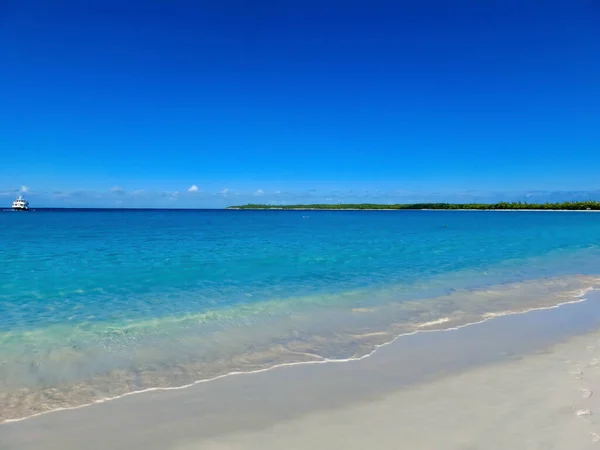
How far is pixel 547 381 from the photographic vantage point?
4988 millimetres

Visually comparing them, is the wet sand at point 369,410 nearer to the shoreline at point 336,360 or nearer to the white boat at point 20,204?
the shoreline at point 336,360

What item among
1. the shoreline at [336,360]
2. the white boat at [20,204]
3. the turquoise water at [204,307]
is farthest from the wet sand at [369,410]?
the white boat at [20,204]

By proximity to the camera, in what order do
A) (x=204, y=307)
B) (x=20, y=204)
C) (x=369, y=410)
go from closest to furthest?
(x=369, y=410) → (x=204, y=307) → (x=20, y=204)

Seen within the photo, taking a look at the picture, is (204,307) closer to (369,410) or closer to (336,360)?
(336,360)

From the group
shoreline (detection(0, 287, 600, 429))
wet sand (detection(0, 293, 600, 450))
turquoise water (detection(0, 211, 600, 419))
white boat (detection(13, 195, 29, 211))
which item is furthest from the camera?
white boat (detection(13, 195, 29, 211))

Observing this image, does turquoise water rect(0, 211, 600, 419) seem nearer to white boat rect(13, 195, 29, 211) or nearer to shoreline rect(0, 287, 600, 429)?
shoreline rect(0, 287, 600, 429)

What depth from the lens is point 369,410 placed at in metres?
4.33

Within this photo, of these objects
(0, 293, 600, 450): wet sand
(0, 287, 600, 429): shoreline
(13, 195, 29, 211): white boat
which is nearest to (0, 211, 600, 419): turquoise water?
(0, 287, 600, 429): shoreline

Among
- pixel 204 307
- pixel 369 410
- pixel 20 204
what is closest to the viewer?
pixel 369 410

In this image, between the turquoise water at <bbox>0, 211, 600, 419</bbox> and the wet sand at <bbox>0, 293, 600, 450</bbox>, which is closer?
the wet sand at <bbox>0, 293, 600, 450</bbox>

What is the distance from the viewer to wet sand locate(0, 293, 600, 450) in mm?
3760

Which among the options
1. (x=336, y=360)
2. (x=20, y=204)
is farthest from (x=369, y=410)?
(x=20, y=204)

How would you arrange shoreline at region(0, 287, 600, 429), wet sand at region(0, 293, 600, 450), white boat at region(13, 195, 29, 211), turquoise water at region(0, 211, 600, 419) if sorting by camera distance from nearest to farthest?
wet sand at region(0, 293, 600, 450)
shoreline at region(0, 287, 600, 429)
turquoise water at region(0, 211, 600, 419)
white boat at region(13, 195, 29, 211)

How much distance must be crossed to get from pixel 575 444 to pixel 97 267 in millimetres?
15394
